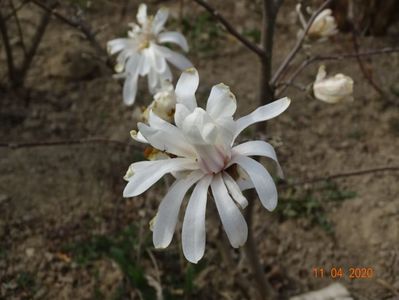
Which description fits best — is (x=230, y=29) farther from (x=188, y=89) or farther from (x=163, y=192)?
(x=163, y=192)

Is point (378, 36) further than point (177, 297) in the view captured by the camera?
Yes

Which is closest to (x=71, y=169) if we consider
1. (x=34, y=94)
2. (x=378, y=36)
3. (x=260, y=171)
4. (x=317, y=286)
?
(x=34, y=94)

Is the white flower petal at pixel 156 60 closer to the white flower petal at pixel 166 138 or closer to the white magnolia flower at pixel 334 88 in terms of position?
the white magnolia flower at pixel 334 88

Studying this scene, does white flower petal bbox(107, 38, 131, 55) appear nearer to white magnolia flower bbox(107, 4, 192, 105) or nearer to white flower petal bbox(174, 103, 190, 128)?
white magnolia flower bbox(107, 4, 192, 105)

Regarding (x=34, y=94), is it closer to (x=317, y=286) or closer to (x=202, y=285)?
(x=202, y=285)

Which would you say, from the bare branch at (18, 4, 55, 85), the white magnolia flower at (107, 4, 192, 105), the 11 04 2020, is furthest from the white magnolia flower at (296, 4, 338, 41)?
the bare branch at (18, 4, 55, 85)

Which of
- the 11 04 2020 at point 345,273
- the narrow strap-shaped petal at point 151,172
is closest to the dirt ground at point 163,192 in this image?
the 11 04 2020 at point 345,273
